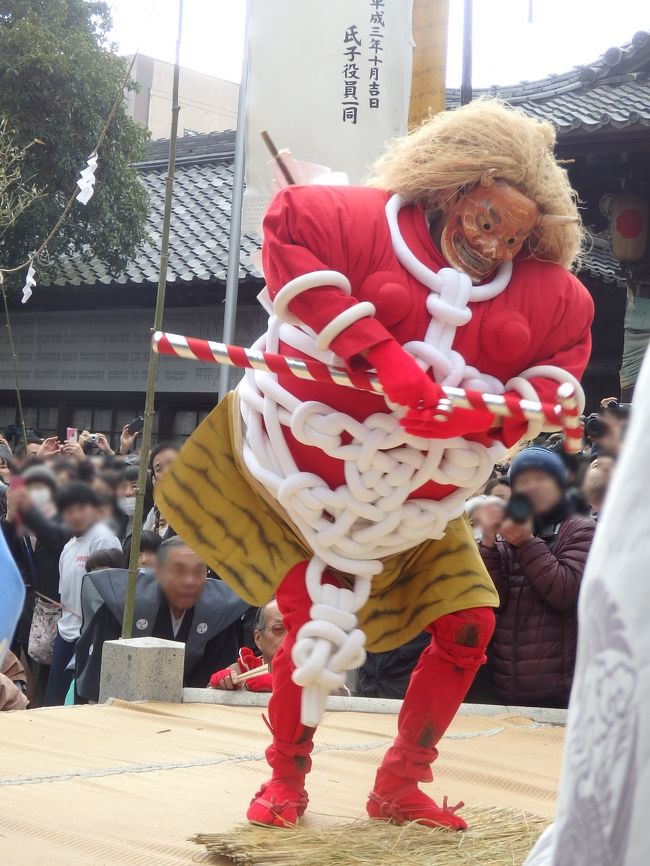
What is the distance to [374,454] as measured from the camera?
6.05 feet

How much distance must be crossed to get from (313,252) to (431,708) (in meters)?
0.87

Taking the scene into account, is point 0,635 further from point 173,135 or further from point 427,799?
point 173,135

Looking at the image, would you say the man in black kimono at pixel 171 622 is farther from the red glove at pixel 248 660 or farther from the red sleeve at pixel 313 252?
the red sleeve at pixel 313 252

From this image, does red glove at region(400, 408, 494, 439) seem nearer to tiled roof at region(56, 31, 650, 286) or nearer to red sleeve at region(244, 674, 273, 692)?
red sleeve at region(244, 674, 273, 692)

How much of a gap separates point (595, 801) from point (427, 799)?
1560 millimetres

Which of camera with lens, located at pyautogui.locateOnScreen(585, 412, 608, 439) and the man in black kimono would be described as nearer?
camera with lens, located at pyautogui.locateOnScreen(585, 412, 608, 439)

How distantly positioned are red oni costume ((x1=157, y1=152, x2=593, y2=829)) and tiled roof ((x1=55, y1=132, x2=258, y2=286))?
6.23 m

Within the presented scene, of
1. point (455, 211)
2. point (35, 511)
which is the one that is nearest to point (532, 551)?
point (455, 211)

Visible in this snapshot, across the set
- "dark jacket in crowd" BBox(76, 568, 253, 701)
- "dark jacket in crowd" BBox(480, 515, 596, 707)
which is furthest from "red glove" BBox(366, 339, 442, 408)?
"dark jacket in crowd" BBox(76, 568, 253, 701)

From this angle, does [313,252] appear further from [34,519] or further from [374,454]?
[34,519]

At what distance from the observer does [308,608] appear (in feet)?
6.44

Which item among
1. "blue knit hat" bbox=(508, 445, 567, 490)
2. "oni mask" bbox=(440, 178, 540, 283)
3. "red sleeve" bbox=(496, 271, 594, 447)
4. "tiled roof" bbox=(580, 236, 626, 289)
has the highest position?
"tiled roof" bbox=(580, 236, 626, 289)

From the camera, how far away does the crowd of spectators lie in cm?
129

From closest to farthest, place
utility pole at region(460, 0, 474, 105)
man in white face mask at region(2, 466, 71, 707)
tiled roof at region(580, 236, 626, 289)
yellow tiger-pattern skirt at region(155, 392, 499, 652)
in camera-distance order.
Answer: man in white face mask at region(2, 466, 71, 707), yellow tiger-pattern skirt at region(155, 392, 499, 652), utility pole at region(460, 0, 474, 105), tiled roof at region(580, 236, 626, 289)
